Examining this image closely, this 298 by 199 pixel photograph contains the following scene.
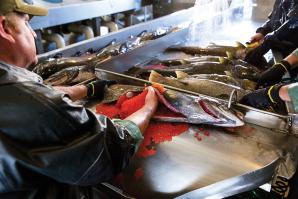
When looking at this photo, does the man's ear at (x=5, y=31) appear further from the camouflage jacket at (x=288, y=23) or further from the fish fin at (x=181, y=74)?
the camouflage jacket at (x=288, y=23)

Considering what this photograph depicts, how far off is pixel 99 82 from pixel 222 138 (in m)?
0.75

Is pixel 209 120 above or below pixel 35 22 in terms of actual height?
below

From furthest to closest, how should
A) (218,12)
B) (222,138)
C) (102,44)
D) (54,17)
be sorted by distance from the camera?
(218,12) → (54,17) → (102,44) → (222,138)

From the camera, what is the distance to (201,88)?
1577 millimetres

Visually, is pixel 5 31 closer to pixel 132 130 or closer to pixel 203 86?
pixel 132 130

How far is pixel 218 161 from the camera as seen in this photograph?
111cm

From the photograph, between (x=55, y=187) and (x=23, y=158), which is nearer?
(x=23, y=158)

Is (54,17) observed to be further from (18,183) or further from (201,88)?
(18,183)

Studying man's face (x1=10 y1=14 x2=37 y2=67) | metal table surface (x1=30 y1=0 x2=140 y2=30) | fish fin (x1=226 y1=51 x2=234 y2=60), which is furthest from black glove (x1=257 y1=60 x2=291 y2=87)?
metal table surface (x1=30 y1=0 x2=140 y2=30)

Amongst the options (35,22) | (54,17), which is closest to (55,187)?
(35,22)

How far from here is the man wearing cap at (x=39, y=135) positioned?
2.34 feet

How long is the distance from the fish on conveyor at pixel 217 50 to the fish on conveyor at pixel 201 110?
3.88 feet

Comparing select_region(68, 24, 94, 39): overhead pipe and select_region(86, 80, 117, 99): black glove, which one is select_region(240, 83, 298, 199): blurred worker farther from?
Answer: select_region(68, 24, 94, 39): overhead pipe

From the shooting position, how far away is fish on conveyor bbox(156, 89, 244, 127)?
1275mm
